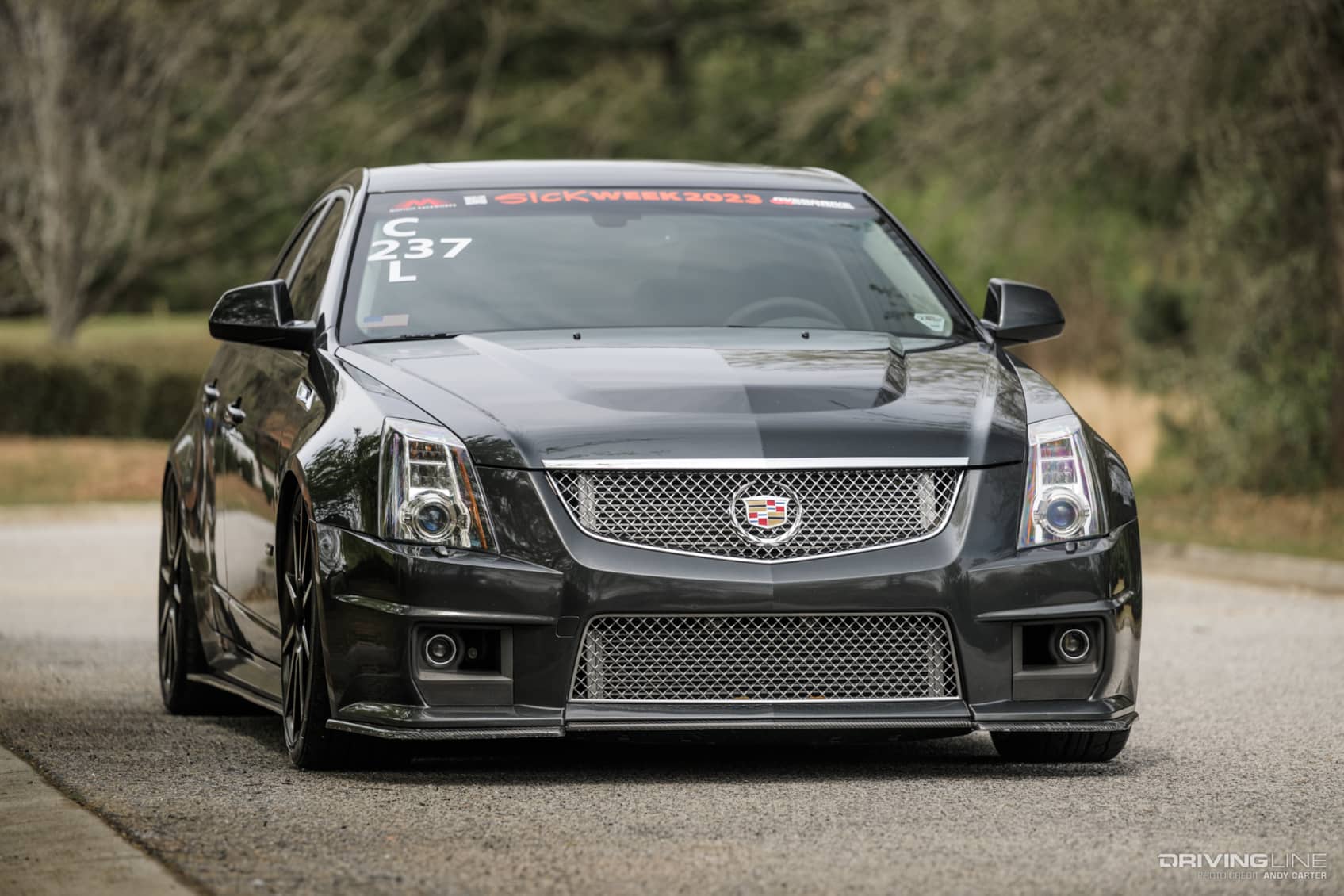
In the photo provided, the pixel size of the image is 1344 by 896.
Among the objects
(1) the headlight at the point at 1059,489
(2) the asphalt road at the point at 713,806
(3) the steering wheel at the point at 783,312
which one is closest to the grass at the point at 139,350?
(2) the asphalt road at the point at 713,806

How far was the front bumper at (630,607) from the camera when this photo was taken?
6547 mm

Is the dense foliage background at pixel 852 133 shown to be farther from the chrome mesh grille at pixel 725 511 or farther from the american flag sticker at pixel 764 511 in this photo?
the american flag sticker at pixel 764 511

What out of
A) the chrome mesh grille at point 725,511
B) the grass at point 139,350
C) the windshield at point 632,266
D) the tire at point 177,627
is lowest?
the grass at point 139,350

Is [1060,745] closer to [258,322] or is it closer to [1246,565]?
[258,322]

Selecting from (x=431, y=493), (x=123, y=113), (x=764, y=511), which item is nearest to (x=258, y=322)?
(x=431, y=493)

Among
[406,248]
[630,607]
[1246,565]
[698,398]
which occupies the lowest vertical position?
[1246,565]

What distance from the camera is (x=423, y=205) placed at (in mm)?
8195

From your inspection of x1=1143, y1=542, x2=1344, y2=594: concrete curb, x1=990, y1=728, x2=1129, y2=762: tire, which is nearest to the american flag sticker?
x1=990, y1=728, x2=1129, y2=762: tire

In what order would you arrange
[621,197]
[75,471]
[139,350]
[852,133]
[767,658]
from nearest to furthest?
[767,658] < [621,197] < [75,471] < [852,133] < [139,350]

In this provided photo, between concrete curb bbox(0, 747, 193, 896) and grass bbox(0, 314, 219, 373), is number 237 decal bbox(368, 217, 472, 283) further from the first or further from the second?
grass bbox(0, 314, 219, 373)

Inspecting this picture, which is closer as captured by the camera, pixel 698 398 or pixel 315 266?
pixel 698 398

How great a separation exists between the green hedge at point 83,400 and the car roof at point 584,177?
19972mm

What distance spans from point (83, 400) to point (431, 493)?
2299 centimetres

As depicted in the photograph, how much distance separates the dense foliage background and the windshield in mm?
9481
